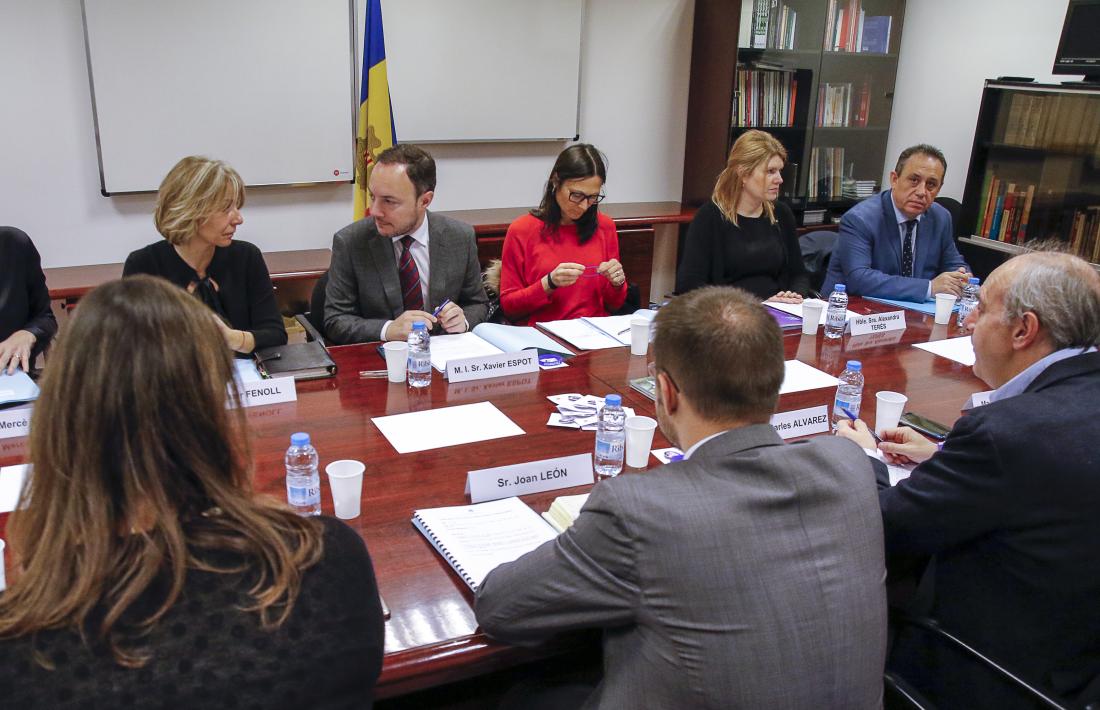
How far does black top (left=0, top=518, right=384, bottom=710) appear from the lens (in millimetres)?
896

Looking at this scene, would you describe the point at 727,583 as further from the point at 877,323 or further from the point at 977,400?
the point at 877,323

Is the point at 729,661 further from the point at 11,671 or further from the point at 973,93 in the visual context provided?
the point at 973,93

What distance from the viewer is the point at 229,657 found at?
3.09 feet

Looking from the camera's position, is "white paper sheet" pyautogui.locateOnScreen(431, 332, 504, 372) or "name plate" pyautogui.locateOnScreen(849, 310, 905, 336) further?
"name plate" pyautogui.locateOnScreen(849, 310, 905, 336)

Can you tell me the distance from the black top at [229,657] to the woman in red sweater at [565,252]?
221 centimetres

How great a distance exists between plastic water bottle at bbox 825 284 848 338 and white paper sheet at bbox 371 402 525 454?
136 cm

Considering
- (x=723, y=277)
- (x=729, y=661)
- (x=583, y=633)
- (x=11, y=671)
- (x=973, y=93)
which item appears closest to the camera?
(x=11, y=671)

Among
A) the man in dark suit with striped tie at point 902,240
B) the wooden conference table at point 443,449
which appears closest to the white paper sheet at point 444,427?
the wooden conference table at point 443,449

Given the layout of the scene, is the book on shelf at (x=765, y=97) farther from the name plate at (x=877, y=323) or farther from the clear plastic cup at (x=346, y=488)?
the clear plastic cup at (x=346, y=488)

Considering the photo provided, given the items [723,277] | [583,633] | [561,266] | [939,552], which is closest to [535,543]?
[583,633]

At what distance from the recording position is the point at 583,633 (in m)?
1.39

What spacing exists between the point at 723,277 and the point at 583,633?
8.20ft

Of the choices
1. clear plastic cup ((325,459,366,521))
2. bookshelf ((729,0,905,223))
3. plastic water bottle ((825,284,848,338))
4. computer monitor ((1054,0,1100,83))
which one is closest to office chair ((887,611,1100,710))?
clear plastic cup ((325,459,366,521))

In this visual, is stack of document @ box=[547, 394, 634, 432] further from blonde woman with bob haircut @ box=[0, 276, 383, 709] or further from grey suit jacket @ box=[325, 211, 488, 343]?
blonde woman with bob haircut @ box=[0, 276, 383, 709]
